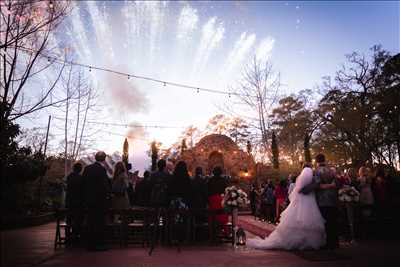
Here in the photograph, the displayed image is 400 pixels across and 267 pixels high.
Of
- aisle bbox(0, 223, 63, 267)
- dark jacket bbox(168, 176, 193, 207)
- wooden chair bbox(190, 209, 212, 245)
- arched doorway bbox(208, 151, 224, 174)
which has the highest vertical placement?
arched doorway bbox(208, 151, 224, 174)

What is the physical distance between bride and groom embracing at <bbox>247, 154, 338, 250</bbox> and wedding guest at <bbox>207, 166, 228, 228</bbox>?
126cm

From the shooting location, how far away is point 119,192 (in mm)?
9258

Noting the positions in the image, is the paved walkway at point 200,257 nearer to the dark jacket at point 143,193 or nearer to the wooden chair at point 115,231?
the wooden chair at point 115,231

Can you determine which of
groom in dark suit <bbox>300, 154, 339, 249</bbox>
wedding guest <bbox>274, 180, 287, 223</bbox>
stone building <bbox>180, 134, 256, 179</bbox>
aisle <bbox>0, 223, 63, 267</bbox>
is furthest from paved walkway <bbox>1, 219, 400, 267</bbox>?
stone building <bbox>180, 134, 256, 179</bbox>

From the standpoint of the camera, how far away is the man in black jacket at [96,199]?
8047 millimetres

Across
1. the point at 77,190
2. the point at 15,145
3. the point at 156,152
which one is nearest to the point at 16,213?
the point at 15,145

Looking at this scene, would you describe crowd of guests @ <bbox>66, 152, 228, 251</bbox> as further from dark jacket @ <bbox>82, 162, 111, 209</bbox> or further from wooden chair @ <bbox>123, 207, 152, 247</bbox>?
wooden chair @ <bbox>123, 207, 152, 247</bbox>

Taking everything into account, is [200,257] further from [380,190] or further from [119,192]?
[380,190]

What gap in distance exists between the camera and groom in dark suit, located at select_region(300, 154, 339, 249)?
8000mm

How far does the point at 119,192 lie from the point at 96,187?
41.0 inches

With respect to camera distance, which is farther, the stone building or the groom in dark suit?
the stone building

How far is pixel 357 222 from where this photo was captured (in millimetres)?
10195

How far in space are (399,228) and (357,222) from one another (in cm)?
121

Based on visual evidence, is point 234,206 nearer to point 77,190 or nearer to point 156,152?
point 77,190
